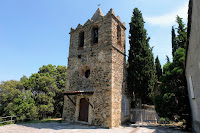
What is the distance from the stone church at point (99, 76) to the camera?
9.34 metres

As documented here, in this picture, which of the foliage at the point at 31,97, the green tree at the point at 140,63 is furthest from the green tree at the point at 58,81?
the green tree at the point at 140,63

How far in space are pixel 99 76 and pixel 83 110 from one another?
10.2 ft

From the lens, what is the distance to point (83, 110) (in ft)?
34.2

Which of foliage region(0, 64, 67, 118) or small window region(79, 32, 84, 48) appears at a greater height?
small window region(79, 32, 84, 48)

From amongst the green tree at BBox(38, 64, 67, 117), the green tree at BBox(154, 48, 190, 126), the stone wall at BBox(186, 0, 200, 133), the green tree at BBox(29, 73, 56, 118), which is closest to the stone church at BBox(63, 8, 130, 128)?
the green tree at BBox(154, 48, 190, 126)

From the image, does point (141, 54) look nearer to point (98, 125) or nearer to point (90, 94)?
point (90, 94)

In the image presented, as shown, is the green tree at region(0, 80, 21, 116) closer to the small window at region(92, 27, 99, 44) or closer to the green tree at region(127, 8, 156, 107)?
the small window at region(92, 27, 99, 44)

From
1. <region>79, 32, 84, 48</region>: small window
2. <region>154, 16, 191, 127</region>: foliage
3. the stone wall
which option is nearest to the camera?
the stone wall

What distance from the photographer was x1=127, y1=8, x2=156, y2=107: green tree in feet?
35.9

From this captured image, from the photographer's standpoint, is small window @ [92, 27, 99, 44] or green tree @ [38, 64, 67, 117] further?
green tree @ [38, 64, 67, 117]

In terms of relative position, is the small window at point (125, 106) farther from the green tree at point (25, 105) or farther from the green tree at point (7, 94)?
the green tree at point (7, 94)

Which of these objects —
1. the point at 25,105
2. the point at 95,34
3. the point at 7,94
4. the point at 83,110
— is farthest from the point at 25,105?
the point at 95,34

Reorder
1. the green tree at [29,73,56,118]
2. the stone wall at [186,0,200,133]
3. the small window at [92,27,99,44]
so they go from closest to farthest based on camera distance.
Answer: the stone wall at [186,0,200,133] < the small window at [92,27,99,44] < the green tree at [29,73,56,118]

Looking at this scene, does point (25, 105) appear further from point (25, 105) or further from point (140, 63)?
point (140, 63)
